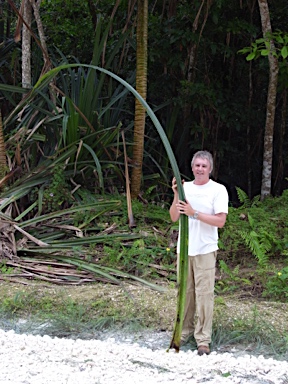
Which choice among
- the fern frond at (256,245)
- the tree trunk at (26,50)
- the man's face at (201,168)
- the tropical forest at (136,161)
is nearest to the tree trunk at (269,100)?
the tropical forest at (136,161)

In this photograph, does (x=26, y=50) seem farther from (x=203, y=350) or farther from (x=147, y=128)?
(x=203, y=350)

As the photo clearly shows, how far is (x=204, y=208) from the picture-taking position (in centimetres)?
429

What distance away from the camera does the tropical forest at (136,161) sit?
5.30 metres

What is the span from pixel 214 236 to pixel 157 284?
5.19 ft

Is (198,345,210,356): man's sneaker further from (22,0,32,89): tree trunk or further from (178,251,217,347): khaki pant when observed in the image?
(22,0,32,89): tree trunk

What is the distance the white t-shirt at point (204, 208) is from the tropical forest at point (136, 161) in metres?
0.27

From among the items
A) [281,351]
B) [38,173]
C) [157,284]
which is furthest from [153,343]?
[38,173]

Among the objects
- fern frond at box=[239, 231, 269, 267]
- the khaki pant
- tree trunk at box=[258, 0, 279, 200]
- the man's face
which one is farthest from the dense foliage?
the man's face

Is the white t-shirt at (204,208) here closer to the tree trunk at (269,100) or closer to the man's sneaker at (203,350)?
the man's sneaker at (203,350)

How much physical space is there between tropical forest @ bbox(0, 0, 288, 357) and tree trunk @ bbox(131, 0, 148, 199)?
2 centimetres

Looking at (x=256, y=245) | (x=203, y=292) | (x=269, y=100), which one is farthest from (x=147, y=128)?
(x=203, y=292)

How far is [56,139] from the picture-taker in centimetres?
767

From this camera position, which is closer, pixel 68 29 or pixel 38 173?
pixel 38 173

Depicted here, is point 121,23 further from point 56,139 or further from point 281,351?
point 281,351
